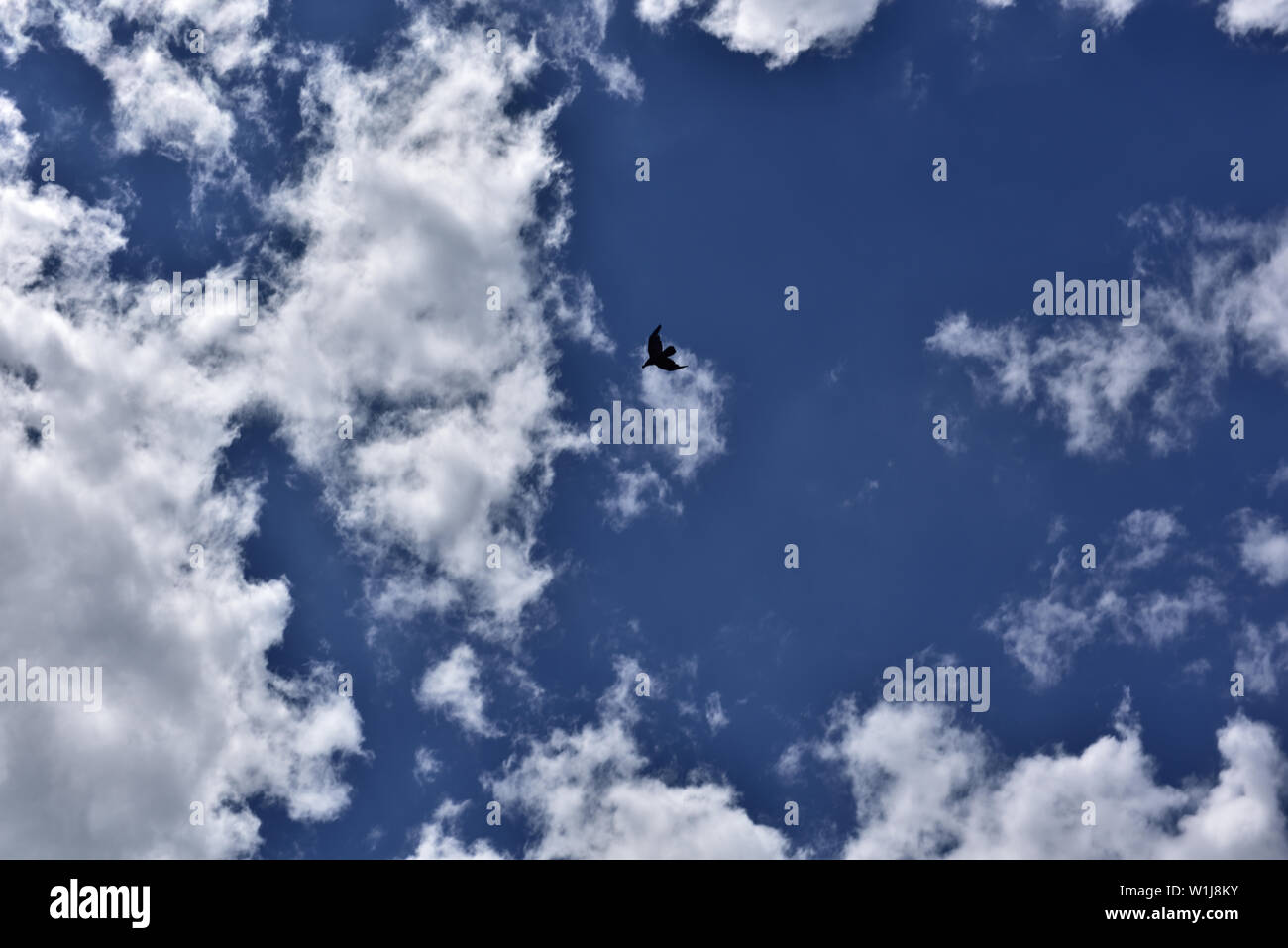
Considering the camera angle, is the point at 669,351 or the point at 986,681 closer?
the point at 669,351

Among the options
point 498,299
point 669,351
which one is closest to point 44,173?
point 498,299

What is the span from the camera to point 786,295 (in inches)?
2404

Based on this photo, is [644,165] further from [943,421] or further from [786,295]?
[943,421]

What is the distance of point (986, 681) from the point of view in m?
60.1

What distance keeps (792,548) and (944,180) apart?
25215 mm

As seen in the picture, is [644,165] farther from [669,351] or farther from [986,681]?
[986,681]
